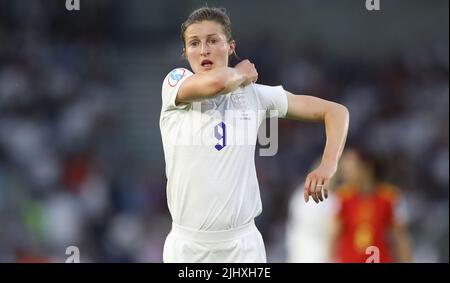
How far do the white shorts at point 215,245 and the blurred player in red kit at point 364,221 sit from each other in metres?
2.07

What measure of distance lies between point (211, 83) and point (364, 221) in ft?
8.99

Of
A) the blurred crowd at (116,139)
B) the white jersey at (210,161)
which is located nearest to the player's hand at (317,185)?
the white jersey at (210,161)

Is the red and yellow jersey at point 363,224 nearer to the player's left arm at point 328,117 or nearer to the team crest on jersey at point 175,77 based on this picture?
the player's left arm at point 328,117

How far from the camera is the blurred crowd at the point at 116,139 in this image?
864 centimetres

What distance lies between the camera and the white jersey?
4137mm

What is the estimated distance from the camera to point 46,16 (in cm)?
1112

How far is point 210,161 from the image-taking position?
4.15 meters

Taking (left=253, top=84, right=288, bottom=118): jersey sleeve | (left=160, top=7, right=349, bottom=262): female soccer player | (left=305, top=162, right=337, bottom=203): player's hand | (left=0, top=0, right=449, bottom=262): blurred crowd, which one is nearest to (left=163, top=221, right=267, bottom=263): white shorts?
(left=160, top=7, right=349, bottom=262): female soccer player

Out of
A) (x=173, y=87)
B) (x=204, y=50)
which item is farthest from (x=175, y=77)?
(x=204, y=50)

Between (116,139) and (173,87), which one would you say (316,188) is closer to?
(173,87)

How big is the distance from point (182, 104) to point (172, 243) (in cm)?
73

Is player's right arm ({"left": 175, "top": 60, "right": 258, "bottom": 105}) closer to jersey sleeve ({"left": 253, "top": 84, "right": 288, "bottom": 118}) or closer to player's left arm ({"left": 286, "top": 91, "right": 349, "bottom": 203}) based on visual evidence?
jersey sleeve ({"left": 253, "top": 84, "right": 288, "bottom": 118})

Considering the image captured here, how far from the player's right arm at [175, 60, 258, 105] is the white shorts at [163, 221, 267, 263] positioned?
696 millimetres

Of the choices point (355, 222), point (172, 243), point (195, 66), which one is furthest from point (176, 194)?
point (355, 222)
